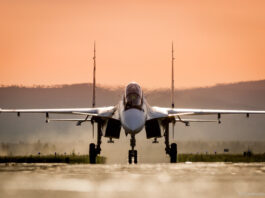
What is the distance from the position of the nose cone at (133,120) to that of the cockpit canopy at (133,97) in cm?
30

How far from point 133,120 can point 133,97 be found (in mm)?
1328

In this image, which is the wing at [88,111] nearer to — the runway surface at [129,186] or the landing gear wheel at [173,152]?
the landing gear wheel at [173,152]

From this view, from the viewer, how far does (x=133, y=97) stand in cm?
3005

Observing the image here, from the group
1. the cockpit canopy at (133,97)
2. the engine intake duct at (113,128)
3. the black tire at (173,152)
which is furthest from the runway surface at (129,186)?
the black tire at (173,152)

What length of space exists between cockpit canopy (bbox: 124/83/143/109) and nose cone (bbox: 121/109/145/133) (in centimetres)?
30

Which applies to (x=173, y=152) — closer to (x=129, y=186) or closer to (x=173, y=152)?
(x=173, y=152)

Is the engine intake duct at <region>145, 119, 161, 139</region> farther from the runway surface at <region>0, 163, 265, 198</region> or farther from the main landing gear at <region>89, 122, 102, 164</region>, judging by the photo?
the runway surface at <region>0, 163, 265, 198</region>

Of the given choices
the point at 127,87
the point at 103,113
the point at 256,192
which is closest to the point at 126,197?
the point at 256,192

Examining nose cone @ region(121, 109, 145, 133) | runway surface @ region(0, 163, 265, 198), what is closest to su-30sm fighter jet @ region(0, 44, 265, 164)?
nose cone @ region(121, 109, 145, 133)

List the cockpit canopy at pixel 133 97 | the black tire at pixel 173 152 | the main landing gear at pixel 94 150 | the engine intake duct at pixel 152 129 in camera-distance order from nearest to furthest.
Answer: the cockpit canopy at pixel 133 97, the engine intake duct at pixel 152 129, the black tire at pixel 173 152, the main landing gear at pixel 94 150

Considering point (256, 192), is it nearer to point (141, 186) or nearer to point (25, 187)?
point (141, 186)

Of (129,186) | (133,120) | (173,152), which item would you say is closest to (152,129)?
(173,152)

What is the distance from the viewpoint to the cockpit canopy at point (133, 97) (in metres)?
30.0

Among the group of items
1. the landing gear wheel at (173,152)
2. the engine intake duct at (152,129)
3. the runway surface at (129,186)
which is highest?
the engine intake duct at (152,129)
